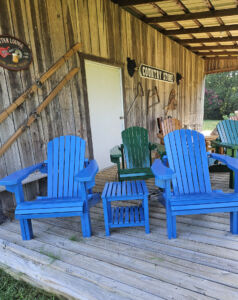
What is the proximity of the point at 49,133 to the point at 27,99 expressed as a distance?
0.52 m

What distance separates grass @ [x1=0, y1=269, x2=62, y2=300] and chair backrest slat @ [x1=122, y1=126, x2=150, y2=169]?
1725mm

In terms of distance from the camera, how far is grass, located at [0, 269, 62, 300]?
1.35m

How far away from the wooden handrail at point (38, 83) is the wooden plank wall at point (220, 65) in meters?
7.13

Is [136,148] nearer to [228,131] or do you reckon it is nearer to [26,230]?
[228,131]

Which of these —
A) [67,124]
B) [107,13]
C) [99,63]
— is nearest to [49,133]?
[67,124]

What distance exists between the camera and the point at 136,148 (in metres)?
2.81

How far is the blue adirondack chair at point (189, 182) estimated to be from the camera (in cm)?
156

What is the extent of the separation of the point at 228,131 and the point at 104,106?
2.08 meters

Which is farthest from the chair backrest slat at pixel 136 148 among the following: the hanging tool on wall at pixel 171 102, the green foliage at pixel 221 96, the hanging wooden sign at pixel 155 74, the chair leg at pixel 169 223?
the green foliage at pixel 221 96

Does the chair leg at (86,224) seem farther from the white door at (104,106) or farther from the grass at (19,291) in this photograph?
the white door at (104,106)

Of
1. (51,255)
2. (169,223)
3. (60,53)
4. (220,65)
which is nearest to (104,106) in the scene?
(60,53)

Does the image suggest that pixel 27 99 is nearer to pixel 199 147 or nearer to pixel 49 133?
pixel 49 133

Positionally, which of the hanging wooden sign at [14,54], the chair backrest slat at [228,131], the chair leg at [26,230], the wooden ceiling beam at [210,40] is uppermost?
the wooden ceiling beam at [210,40]

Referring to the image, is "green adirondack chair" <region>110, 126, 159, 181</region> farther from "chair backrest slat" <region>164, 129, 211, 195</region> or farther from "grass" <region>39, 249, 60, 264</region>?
"grass" <region>39, 249, 60, 264</region>
